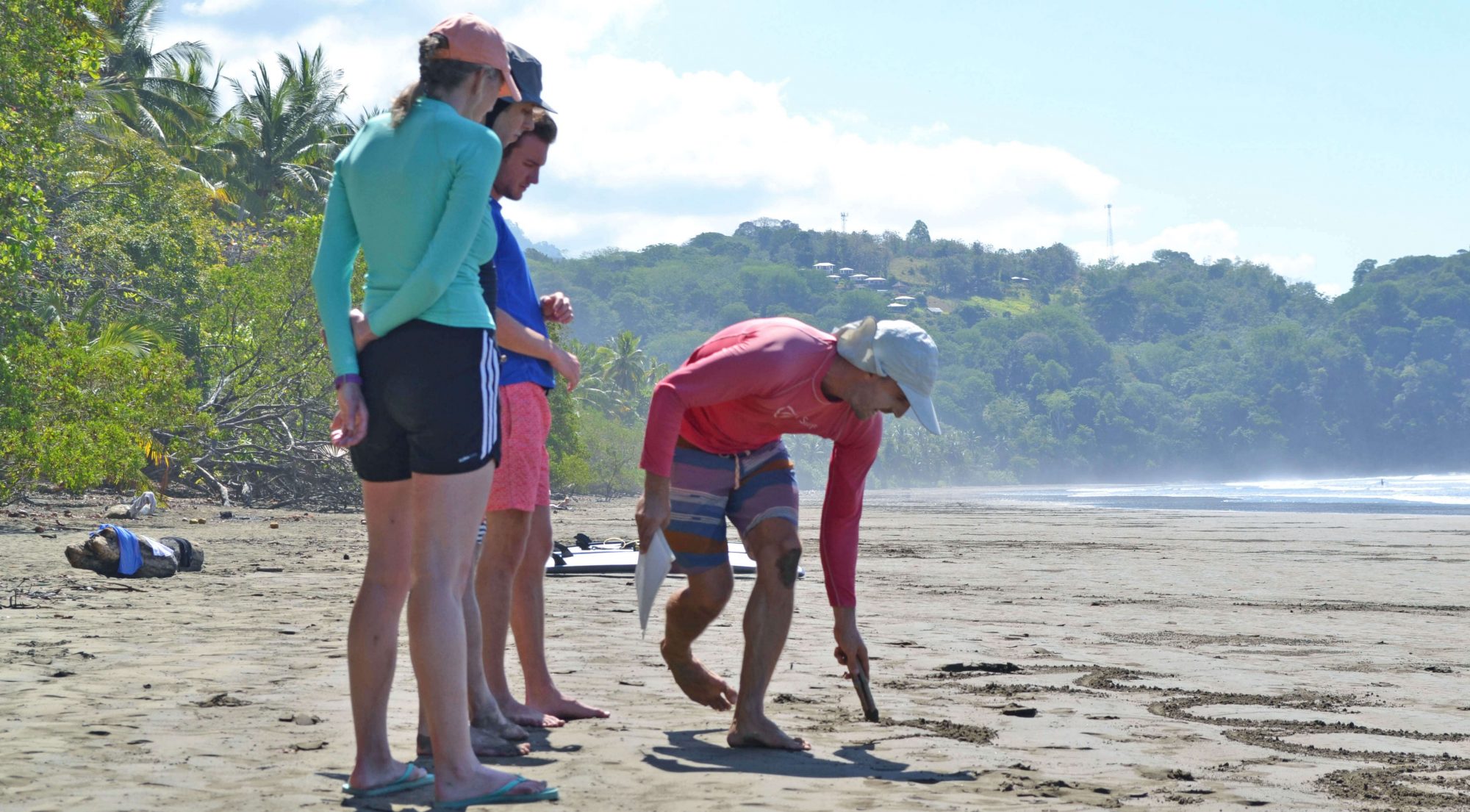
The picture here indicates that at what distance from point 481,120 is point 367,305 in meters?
0.57

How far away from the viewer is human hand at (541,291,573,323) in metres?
4.07

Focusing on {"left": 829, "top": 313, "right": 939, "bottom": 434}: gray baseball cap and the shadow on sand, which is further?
{"left": 829, "top": 313, "right": 939, "bottom": 434}: gray baseball cap

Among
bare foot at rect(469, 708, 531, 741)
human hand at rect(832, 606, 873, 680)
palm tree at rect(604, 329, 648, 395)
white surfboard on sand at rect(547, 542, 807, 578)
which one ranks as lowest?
white surfboard on sand at rect(547, 542, 807, 578)

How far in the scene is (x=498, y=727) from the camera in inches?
148

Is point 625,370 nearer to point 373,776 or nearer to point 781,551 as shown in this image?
point 781,551

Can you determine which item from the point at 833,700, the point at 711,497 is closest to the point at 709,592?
the point at 711,497

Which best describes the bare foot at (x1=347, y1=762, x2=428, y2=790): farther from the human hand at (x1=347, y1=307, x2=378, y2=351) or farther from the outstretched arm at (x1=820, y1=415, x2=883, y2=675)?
the outstretched arm at (x1=820, y1=415, x2=883, y2=675)

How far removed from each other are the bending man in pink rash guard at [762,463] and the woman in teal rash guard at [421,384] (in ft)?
2.77

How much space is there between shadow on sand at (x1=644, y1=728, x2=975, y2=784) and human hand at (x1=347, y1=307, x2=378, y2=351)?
52.7 inches

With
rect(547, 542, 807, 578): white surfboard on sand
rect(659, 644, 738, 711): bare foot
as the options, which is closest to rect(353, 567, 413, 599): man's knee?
rect(659, 644, 738, 711): bare foot

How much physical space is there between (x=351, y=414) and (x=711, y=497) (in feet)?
5.19

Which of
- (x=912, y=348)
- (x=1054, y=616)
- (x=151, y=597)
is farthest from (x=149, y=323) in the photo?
(x=912, y=348)

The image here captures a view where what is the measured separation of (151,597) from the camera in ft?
23.6

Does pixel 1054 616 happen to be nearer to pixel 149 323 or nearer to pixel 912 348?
pixel 912 348
